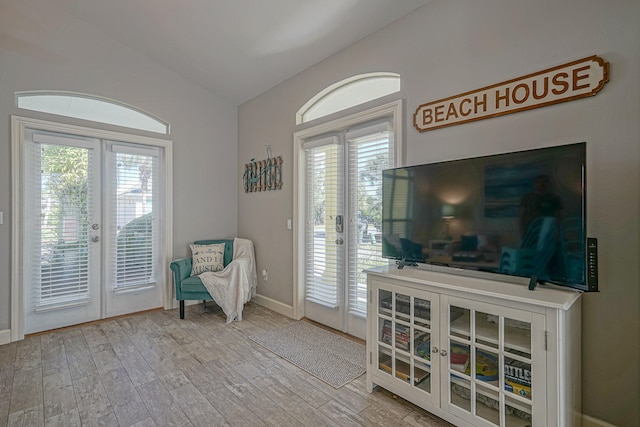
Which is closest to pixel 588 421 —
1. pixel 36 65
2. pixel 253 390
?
pixel 253 390

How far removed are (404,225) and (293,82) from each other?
7.69 feet

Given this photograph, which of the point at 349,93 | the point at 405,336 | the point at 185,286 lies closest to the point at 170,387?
the point at 185,286

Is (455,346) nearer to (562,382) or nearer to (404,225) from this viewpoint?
(562,382)

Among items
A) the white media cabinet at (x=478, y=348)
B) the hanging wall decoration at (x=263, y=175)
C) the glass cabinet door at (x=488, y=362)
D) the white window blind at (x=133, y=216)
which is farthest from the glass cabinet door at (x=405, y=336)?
the white window blind at (x=133, y=216)

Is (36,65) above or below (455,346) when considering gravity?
above

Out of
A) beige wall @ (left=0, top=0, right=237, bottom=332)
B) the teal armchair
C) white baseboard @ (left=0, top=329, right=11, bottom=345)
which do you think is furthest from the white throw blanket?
white baseboard @ (left=0, top=329, right=11, bottom=345)

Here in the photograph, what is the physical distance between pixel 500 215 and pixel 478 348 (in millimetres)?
742

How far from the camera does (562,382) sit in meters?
1.43

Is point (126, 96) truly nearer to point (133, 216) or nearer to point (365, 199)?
point (133, 216)

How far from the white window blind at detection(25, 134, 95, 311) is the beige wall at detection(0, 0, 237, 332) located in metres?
0.22

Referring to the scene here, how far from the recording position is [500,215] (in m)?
1.78

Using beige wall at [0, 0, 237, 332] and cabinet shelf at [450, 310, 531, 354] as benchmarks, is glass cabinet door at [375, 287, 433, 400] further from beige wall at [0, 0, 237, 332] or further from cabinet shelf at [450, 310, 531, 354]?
beige wall at [0, 0, 237, 332]

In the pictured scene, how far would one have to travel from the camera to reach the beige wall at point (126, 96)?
3031mm

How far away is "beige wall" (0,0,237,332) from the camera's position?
3.03 meters
